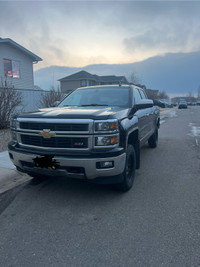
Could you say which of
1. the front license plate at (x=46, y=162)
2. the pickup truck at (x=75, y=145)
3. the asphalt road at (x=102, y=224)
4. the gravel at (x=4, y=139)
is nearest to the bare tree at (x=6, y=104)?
the gravel at (x=4, y=139)

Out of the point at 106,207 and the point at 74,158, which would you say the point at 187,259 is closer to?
the point at 106,207

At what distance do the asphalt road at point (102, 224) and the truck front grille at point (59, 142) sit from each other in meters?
1.02

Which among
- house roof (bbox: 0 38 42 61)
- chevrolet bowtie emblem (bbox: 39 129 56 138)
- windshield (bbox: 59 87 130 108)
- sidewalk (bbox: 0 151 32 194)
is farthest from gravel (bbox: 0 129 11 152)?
house roof (bbox: 0 38 42 61)

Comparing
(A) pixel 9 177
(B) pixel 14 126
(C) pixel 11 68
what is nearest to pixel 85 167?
(B) pixel 14 126

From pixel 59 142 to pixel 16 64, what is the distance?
58.0 feet

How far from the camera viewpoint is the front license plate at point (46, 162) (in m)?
3.37

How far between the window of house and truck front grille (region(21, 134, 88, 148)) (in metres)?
16.3

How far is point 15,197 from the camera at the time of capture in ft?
13.0

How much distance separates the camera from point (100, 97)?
4.90m

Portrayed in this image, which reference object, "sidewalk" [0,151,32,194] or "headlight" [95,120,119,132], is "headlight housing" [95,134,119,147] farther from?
"sidewalk" [0,151,32,194]

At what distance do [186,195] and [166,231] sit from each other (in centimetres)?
129

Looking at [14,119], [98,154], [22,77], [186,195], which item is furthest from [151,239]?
[22,77]

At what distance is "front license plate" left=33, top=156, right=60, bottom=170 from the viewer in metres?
3.37

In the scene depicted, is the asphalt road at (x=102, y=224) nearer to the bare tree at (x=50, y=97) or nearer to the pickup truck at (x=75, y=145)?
the pickup truck at (x=75, y=145)
